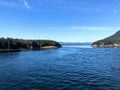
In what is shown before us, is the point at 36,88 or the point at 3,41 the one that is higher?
the point at 3,41

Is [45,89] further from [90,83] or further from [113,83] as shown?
[113,83]

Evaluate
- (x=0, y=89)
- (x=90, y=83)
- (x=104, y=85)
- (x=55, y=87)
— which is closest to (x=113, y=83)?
(x=104, y=85)

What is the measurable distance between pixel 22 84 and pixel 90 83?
41.9ft

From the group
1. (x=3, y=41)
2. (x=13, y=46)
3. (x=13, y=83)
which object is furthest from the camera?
(x=13, y=46)

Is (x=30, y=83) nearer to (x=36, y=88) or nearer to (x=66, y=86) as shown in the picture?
(x=36, y=88)

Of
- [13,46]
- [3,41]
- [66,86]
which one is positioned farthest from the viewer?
[13,46]

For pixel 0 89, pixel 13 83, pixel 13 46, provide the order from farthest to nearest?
1. pixel 13 46
2. pixel 13 83
3. pixel 0 89

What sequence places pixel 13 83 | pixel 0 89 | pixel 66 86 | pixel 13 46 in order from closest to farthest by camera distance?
pixel 0 89, pixel 66 86, pixel 13 83, pixel 13 46

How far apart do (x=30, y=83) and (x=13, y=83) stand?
321 cm

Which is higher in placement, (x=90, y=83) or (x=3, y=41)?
(x=3, y=41)

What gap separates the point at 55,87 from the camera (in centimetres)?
2927

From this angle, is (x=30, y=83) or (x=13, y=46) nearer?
(x=30, y=83)

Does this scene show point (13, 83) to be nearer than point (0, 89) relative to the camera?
No

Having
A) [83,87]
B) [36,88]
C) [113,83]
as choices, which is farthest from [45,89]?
[113,83]
